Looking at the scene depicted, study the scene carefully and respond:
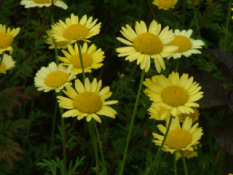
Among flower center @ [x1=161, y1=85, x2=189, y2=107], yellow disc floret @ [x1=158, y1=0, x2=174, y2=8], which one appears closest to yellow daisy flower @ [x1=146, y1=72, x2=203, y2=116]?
flower center @ [x1=161, y1=85, x2=189, y2=107]

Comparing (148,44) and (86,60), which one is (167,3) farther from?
(148,44)

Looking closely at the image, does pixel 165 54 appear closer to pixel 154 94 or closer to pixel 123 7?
pixel 154 94

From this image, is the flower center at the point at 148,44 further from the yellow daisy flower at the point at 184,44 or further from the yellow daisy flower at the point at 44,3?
→ the yellow daisy flower at the point at 44,3

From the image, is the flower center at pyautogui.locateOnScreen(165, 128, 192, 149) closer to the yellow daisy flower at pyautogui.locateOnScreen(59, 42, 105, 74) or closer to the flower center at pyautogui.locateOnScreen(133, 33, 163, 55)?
the flower center at pyautogui.locateOnScreen(133, 33, 163, 55)

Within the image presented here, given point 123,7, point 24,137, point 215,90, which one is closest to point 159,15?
point 123,7

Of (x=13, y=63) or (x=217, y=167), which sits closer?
(x=13, y=63)

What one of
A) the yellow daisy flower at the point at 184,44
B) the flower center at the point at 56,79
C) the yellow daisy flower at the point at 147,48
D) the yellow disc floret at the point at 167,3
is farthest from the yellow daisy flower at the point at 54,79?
the yellow disc floret at the point at 167,3
